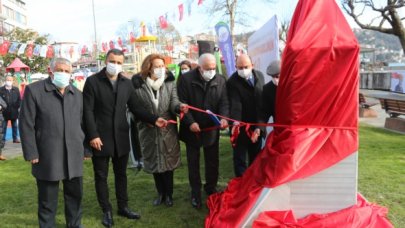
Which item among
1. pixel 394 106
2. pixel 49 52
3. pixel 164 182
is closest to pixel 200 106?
pixel 164 182

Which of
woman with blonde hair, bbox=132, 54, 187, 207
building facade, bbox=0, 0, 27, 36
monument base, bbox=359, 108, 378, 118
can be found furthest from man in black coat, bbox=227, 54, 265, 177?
building facade, bbox=0, 0, 27, 36

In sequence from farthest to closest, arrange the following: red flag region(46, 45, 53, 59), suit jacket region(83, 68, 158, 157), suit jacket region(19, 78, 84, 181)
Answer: red flag region(46, 45, 53, 59)
suit jacket region(83, 68, 158, 157)
suit jacket region(19, 78, 84, 181)

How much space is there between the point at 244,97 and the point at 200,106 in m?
0.58

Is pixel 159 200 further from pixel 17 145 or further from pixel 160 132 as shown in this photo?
pixel 17 145

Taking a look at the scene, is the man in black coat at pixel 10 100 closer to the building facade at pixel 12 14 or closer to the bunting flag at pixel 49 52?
the bunting flag at pixel 49 52

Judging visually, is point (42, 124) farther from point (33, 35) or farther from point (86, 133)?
point (33, 35)

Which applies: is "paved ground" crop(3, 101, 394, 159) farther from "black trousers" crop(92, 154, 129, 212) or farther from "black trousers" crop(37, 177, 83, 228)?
"black trousers" crop(37, 177, 83, 228)

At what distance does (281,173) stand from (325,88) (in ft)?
2.64

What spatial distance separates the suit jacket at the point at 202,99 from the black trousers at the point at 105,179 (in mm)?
879

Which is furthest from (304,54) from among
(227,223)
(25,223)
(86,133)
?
(25,223)

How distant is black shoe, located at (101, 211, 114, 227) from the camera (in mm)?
4258

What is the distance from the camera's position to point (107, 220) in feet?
14.0

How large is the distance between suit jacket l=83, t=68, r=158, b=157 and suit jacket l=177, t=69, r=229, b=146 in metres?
0.73

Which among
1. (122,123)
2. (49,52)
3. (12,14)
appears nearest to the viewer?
(122,123)
